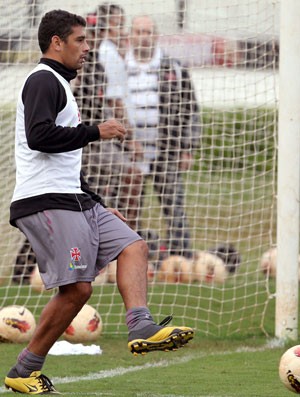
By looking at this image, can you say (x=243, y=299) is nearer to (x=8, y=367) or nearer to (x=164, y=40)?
(x=164, y=40)

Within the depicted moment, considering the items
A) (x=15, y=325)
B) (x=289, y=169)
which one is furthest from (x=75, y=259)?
(x=289, y=169)

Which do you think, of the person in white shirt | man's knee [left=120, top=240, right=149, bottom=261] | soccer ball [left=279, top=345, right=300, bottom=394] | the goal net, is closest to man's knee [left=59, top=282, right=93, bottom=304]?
man's knee [left=120, top=240, right=149, bottom=261]

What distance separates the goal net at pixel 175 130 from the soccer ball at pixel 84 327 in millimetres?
597

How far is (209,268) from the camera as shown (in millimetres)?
10438

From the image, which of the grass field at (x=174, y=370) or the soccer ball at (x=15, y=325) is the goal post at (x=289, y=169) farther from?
the soccer ball at (x=15, y=325)

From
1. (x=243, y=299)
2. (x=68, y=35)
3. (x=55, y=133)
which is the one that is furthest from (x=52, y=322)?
(x=243, y=299)

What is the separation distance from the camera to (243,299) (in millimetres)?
9625

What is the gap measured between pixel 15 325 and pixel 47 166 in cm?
251

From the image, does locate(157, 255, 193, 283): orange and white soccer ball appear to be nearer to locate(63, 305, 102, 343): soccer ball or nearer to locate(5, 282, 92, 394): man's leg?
locate(63, 305, 102, 343): soccer ball

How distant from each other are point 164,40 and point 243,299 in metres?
2.51

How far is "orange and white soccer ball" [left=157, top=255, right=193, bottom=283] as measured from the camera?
10.1 m

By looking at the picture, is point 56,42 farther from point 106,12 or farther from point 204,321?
point 106,12

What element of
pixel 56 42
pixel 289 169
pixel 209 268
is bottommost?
pixel 209 268

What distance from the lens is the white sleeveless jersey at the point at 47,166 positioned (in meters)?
5.64
